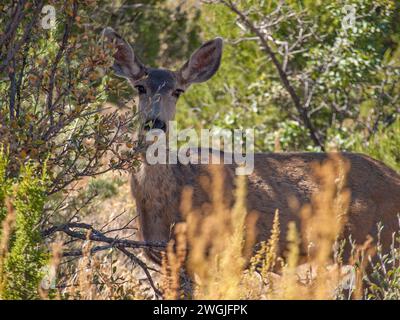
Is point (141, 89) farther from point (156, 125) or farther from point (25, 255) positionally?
point (25, 255)

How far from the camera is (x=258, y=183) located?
28.2 feet

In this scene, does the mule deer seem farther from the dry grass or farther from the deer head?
the dry grass

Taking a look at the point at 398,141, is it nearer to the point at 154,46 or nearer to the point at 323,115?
the point at 323,115

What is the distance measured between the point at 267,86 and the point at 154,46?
88.0 inches

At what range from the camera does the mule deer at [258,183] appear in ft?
26.6

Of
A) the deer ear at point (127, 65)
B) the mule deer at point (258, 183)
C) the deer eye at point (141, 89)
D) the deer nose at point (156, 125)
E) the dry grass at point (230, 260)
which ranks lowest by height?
the dry grass at point (230, 260)

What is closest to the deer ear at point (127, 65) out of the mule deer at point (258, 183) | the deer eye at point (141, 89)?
the mule deer at point (258, 183)

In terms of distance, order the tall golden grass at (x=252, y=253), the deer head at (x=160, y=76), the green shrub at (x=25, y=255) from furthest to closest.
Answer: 1. the deer head at (x=160, y=76)
2. the green shrub at (x=25, y=255)
3. the tall golden grass at (x=252, y=253)

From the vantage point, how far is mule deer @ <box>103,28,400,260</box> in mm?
8094

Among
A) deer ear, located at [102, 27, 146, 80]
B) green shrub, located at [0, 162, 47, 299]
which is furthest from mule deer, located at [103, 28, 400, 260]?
green shrub, located at [0, 162, 47, 299]

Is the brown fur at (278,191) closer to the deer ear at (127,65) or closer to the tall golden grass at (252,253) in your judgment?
the tall golden grass at (252,253)

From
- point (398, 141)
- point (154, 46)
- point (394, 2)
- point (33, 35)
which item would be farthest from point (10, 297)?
point (154, 46)

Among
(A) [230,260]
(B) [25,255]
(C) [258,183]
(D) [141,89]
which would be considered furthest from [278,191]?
(B) [25,255]
